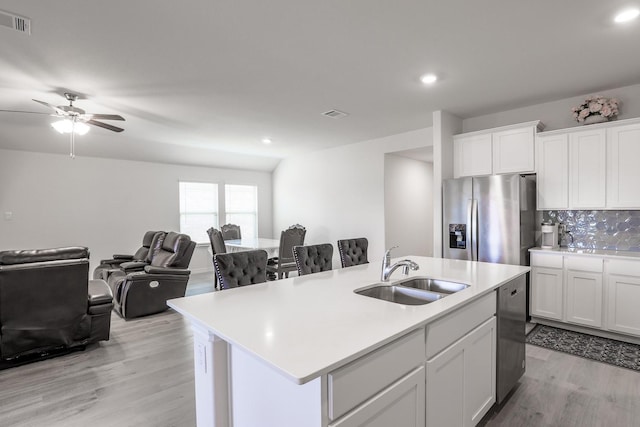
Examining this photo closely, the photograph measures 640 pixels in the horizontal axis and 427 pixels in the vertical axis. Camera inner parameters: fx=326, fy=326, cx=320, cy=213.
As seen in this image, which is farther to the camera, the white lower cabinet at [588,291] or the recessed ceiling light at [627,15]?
the white lower cabinet at [588,291]

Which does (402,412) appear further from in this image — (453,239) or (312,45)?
(453,239)

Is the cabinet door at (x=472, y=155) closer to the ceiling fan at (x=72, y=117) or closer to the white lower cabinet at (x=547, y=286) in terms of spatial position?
the white lower cabinet at (x=547, y=286)

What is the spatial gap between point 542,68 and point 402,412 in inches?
133

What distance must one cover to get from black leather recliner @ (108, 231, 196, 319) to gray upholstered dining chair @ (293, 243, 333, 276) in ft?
7.91

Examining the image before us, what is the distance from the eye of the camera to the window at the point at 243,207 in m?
8.13

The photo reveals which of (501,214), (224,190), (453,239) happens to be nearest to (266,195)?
(224,190)

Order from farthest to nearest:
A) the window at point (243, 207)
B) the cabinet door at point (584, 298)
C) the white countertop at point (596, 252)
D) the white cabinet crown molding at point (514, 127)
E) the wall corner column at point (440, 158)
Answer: the window at point (243, 207) < the wall corner column at point (440, 158) < the white cabinet crown molding at point (514, 127) < the cabinet door at point (584, 298) < the white countertop at point (596, 252)

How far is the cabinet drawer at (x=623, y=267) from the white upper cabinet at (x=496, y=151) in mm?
1304

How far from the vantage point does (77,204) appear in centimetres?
604

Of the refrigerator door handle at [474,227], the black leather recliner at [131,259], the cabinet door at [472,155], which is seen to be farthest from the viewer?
the black leather recliner at [131,259]

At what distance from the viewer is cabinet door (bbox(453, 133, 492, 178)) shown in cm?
431

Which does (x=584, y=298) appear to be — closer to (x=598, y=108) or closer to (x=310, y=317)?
(x=598, y=108)

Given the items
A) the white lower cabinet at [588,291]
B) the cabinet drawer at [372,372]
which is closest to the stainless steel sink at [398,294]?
the cabinet drawer at [372,372]

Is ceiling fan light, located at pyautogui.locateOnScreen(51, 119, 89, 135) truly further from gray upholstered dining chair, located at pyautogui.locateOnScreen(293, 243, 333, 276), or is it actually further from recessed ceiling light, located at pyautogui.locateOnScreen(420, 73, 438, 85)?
recessed ceiling light, located at pyautogui.locateOnScreen(420, 73, 438, 85)
